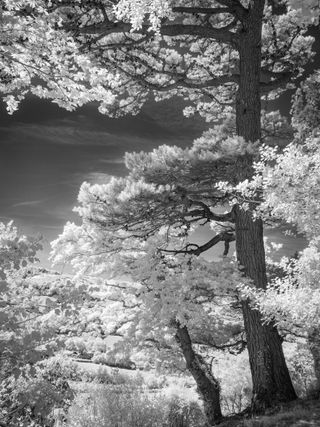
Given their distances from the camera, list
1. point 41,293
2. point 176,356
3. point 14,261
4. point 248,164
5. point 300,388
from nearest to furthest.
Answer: point 14,261 → point 41,293 → point 248,164 → point 176,356 → point 300,388

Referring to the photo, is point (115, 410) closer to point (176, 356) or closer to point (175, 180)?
point (176, 356)

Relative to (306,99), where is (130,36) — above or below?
above

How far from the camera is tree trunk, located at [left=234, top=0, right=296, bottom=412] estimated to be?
8.18 metres

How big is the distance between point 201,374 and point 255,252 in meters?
3.94

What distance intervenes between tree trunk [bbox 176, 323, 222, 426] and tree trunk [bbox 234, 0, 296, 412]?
2122 millimetres

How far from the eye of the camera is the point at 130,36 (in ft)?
30.6

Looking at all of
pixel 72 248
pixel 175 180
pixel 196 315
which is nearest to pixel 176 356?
pixel 196 315

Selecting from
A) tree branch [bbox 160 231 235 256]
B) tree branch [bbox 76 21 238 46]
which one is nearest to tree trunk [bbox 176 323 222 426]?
tree branch [bbox 160 231 235 256]

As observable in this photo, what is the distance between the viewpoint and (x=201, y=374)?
10.4 metres

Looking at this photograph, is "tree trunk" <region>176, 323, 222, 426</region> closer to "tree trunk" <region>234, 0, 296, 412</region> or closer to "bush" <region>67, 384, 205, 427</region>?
"bush" <region>67, 384, 205, 427</region>

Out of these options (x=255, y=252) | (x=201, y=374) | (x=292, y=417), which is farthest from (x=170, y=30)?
(x=201, y=374)

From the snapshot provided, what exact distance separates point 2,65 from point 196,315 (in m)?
6.15

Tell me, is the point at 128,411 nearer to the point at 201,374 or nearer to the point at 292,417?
the point at 201,374

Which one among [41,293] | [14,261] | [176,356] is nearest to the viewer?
[14,261]
